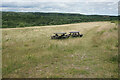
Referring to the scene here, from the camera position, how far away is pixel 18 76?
5094 mm

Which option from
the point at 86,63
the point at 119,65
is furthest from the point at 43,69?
the point at 119,65

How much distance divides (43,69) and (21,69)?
3.62 feet

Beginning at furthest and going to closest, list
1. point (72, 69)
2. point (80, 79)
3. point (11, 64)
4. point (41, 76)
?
1. point (11, 64)
2. point (72, 69)
3. point (41, 76)
4. point (80, 79)

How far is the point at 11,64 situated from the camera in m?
6.31

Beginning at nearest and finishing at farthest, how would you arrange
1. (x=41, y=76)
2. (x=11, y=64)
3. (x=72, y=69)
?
1. (x=41, y=76)
2. (x=72, y=69)
3. (x=11, y=64)

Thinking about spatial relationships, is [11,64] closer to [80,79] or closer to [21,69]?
[21,69]

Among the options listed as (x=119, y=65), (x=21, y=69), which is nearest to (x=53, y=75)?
(x=21, y=69)

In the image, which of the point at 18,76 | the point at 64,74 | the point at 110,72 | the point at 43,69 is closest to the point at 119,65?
the point at 110,72

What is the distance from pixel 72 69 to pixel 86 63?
117 cm

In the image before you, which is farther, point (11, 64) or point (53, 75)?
point (11, 64)

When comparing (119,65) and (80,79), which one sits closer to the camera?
(80,79)

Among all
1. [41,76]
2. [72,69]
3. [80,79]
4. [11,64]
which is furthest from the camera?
[11,64]

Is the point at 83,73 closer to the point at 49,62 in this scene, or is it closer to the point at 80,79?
the point at 80,79

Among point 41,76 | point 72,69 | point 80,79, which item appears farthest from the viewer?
point 72,69
